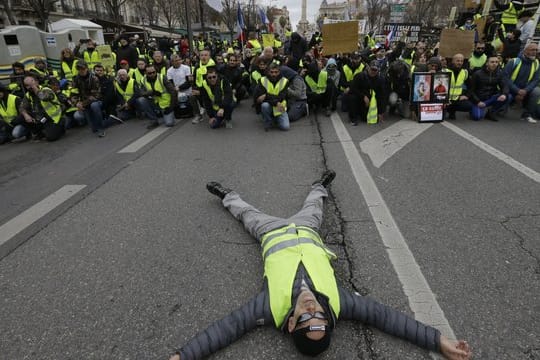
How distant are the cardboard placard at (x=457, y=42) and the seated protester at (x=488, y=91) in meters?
1.12

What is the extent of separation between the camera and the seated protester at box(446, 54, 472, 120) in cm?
742

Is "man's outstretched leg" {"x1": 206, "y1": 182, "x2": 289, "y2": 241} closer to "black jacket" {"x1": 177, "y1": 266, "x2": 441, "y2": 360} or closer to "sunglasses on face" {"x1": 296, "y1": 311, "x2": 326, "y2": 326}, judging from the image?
"black jacket" {"x1": 177, "y1": 266, "x2": 441, "y2": 360}

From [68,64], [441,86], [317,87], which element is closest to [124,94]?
[68,64]

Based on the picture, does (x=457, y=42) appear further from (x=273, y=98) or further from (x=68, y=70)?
(x=68, y=70)

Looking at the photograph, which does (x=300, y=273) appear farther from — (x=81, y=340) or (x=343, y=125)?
(x=343, y=125)

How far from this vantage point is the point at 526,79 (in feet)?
23.9

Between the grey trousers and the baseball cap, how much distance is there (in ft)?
4.00

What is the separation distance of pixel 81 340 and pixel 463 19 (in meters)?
18.3

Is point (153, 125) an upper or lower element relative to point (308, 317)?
lower

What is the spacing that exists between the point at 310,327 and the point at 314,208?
5.74 ft

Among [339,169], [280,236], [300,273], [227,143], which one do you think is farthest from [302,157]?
[300,273]

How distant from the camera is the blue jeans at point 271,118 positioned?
24.2 ft

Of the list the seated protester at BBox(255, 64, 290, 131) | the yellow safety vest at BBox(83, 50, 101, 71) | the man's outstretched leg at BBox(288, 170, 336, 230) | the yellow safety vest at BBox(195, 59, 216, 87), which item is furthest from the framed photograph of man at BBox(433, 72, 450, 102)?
the yellow safety vest at BBox(83, 50, 101, 71)

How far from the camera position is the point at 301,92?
8.14 m
